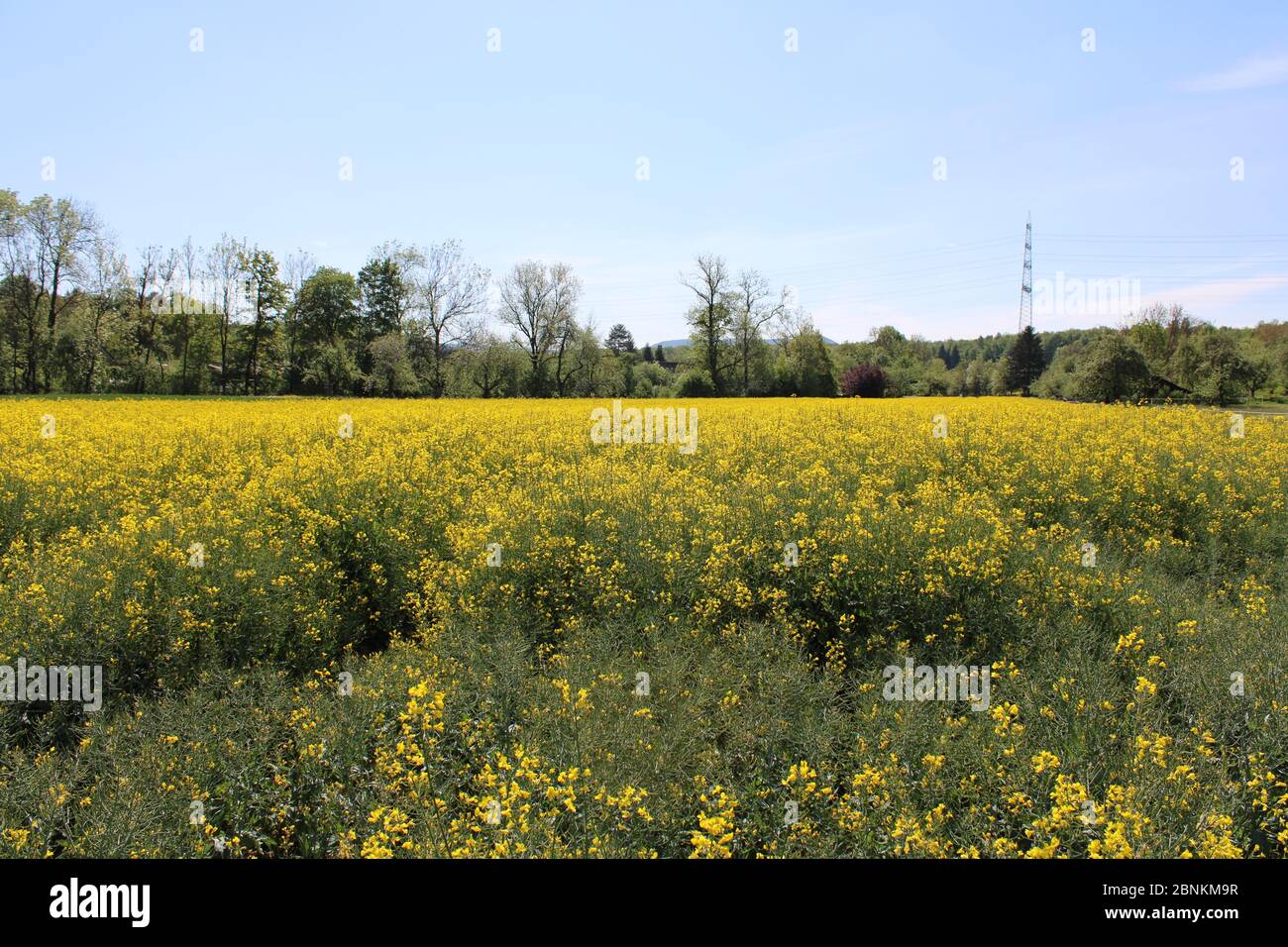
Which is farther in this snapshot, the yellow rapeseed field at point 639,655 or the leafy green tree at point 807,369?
the leafy green tree at point 807,369

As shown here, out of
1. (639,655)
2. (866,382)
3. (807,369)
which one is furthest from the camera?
→ (807,369)

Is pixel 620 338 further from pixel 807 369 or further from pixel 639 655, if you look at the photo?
pixel 639 655

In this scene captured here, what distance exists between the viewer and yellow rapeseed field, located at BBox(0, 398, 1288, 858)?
11.8 ft

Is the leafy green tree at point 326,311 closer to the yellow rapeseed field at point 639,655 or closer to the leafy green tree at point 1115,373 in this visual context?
the yellow rapeseed field at point 639,655

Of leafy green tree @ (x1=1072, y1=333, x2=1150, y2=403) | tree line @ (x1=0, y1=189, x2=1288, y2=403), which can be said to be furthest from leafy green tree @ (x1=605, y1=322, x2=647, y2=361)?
leafy green tree @ (x1=1072, y1=333, x2=1150, y2=403)

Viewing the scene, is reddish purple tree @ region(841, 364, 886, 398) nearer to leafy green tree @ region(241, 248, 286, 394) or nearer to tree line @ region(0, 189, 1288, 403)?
tree line @ region(0, 189, 1288, 403)

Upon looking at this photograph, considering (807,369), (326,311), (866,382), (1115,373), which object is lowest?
(1115,373)

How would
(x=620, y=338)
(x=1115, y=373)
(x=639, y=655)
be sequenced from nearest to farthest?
1. (x=639, y=655)
2. (x=1115, y=373)
3. (x=620, y=338)

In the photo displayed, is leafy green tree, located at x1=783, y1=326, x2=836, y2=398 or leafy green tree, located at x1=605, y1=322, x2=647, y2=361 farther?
leafy green tree, located at x1=605, y1=322, x2=647, y2=361

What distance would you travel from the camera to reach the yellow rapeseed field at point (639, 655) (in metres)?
3.58

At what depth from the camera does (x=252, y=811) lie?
12.8 ft

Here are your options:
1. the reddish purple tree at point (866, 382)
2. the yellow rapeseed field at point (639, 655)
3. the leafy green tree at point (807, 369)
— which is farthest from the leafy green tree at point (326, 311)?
the yellow rapeseed field at point (639, 655)

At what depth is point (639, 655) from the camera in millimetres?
5363

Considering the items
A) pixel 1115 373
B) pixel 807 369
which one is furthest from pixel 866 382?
pixel 1115 373
